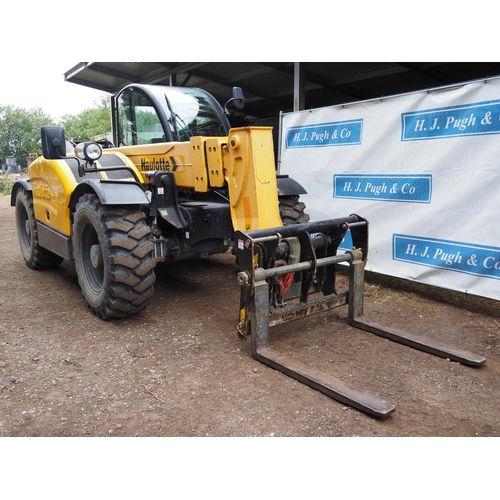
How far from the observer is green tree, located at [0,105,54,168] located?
6266cm

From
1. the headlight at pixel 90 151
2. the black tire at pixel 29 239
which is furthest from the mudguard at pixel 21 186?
the headlight at pixel 90 151

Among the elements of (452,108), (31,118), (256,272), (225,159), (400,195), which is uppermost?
(31,118)

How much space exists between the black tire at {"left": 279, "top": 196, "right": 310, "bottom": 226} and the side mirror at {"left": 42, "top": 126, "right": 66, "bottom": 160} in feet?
8.54

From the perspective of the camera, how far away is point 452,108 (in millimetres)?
4949

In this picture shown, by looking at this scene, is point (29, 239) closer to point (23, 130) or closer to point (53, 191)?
point (53, 191)

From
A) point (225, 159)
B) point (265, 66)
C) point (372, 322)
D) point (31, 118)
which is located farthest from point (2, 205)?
point (31, 118)

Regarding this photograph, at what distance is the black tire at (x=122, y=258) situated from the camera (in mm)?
4207

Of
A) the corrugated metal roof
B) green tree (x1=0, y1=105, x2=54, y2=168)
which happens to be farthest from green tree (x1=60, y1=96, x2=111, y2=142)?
the corrugated metal roof

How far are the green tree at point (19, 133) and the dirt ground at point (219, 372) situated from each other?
213 ft

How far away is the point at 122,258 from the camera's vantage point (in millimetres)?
4184

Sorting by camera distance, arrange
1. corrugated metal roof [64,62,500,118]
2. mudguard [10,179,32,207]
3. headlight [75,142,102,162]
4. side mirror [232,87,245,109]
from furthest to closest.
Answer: corrugated metal roof [64,62,500,118] < mudguard [10,179,32,207] < side mirror [232,87,245,109] < headlight [75,142,102,162]

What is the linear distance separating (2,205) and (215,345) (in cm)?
1721

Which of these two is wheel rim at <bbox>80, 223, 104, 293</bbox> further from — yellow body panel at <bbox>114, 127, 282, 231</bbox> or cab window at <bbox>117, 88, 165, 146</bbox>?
cab window at <bbox>117, 88, 165, 146</bbox>

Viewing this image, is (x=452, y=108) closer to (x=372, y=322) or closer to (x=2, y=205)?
(x=372, y=322)
